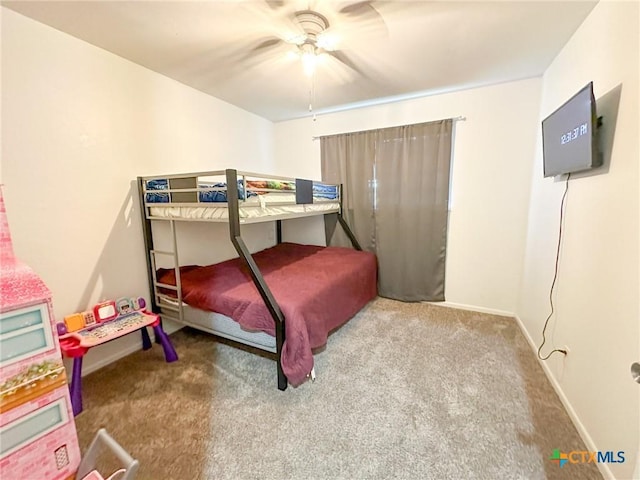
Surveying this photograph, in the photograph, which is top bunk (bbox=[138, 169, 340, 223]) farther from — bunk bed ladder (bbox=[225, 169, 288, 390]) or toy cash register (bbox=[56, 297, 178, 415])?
toy cash register (bbox=[56, 297, 178, 415])

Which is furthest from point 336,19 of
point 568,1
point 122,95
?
point 122,95

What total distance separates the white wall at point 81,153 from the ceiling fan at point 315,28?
42.7 inches

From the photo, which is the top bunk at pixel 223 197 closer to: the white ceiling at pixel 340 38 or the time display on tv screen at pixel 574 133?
the white ceiling at pixel 340 38

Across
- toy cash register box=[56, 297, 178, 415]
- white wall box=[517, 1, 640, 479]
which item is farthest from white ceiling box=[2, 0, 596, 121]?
toy cash register box=[56, 297, 178, 415]

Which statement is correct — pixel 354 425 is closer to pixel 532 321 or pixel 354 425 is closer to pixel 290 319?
pixel 290 319

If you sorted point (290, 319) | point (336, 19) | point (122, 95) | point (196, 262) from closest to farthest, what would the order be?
point (336, 19), point (290, 319), point (122, 95), point (196, 262)

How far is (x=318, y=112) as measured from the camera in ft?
11.5

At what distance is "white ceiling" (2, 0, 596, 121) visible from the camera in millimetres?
1589

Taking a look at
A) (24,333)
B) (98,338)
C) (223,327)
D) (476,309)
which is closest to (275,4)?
(24,333)

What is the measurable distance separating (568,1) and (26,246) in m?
3.53

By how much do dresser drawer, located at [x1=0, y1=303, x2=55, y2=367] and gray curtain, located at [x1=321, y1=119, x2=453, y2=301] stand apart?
2902 mm

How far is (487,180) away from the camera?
9.34ft

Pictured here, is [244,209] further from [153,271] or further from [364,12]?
[364,12]

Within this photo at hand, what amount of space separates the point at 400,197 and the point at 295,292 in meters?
1.81
